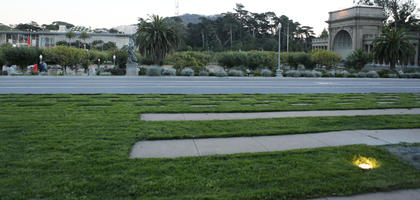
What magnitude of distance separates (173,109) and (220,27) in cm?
9498

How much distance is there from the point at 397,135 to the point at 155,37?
2863 cm

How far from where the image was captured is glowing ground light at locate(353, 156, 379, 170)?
Answer: 17.8ft

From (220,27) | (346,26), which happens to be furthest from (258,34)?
(346,26)

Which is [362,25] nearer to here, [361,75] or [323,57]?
[323,57]

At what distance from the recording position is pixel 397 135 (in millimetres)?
7742

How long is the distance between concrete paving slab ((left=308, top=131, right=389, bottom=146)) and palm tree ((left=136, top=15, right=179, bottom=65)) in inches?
1103

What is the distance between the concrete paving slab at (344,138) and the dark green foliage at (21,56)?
44588 mm

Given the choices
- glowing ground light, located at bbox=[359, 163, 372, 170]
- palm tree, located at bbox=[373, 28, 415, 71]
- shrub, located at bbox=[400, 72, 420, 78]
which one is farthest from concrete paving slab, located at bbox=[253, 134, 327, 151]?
palm tree, located at bbox=[373, 28, 415, 71]

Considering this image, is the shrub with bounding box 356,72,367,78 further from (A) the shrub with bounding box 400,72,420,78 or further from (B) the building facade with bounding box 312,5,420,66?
(B) the building facade with bounding box 312,5,420,66

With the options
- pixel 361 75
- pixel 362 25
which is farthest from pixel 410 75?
pixel 362 25

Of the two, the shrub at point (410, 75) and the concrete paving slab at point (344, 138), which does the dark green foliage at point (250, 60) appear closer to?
the shrub at point (410, 75)

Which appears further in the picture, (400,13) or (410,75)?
(400,13)


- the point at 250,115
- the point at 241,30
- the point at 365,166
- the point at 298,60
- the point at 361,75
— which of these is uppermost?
the point at 241,30

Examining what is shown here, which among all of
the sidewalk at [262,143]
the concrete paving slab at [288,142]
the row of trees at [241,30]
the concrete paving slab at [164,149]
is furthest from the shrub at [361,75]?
the row of trees at [241,30]
